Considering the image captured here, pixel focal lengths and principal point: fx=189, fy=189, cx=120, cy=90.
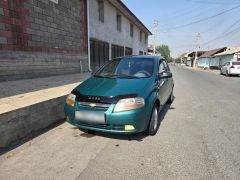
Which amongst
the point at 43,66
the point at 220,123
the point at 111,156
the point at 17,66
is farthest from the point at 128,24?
the point at 111,156

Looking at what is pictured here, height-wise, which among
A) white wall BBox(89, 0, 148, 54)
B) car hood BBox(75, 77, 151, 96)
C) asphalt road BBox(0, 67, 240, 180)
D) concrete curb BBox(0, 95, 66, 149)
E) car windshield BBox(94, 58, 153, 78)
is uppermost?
white wall BBox(89, 0, 148, 54)

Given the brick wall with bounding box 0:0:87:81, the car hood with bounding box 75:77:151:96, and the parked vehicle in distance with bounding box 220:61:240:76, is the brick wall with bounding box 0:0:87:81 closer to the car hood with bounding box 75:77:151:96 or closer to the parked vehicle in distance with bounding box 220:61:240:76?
the car hood with bounding box 75:77:151:96

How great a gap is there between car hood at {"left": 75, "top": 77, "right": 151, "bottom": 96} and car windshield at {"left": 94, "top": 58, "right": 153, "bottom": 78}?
0.35m

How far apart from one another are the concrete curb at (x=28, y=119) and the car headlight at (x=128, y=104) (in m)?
1.81

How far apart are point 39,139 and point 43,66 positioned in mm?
4927

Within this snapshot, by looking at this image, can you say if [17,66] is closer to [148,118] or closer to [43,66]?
[43,66]

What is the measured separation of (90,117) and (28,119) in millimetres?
1347

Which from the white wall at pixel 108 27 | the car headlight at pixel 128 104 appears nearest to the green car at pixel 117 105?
the car headlight at pixel 128 104

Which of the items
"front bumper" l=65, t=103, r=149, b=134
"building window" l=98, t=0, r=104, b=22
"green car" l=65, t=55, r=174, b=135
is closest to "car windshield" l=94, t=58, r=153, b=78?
"green car" l=65, t=55, r=174, b=135

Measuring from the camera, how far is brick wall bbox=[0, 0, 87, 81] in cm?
618

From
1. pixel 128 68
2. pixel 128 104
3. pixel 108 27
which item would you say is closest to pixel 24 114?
pixel 128 104

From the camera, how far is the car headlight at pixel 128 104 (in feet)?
10.3

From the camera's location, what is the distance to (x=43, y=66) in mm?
7848

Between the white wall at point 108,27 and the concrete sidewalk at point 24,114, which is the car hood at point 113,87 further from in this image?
the white wall at point 108,27
